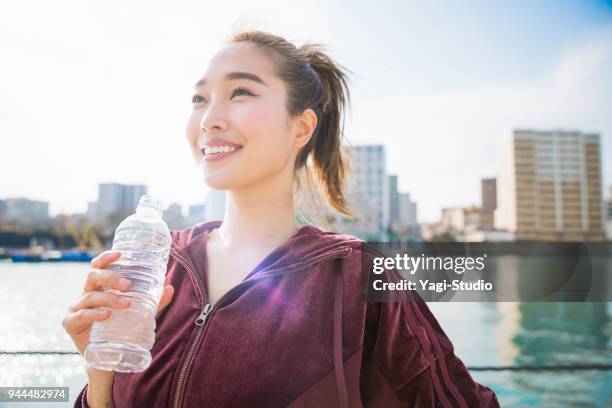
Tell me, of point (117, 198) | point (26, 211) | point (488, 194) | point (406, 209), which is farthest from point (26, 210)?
point (488, 194)

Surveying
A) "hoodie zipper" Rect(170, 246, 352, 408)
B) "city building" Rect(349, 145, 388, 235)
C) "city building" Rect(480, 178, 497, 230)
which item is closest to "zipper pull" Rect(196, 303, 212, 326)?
"hoodie zipper" Rect(170, 246, 352, 408)

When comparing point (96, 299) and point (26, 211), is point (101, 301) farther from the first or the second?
point (26, 211)

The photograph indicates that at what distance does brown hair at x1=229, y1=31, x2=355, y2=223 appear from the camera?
3.95 feet

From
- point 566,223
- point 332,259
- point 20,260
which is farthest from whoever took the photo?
point 566,223

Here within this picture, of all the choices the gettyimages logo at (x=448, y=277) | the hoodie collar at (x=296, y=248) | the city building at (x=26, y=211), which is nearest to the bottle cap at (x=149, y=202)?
the hoodie collar at (x=296, y=248)

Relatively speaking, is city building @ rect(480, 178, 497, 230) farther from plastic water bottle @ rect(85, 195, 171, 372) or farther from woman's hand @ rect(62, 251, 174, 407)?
woman's hand @ rect(62, 251, 174, 407)

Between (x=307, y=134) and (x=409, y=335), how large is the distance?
1.97 feet

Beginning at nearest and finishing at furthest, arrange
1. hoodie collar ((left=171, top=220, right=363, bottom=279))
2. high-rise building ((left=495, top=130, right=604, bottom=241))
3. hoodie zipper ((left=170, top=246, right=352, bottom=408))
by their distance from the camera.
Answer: hoodie zipper ((left=170, top=246, right=352, bottom=408)) → hoodie collar ((left=171, top=220, right=363, bottom=279)) → high-rise building ((left=495, top=130, right=604, bottom=241))

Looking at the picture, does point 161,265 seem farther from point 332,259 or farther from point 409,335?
point 409,335

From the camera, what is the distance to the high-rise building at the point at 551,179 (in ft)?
204

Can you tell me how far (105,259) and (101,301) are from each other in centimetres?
8

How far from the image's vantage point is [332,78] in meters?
1.42

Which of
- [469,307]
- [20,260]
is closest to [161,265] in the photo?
[469,307]

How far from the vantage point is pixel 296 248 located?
1.09 meters
